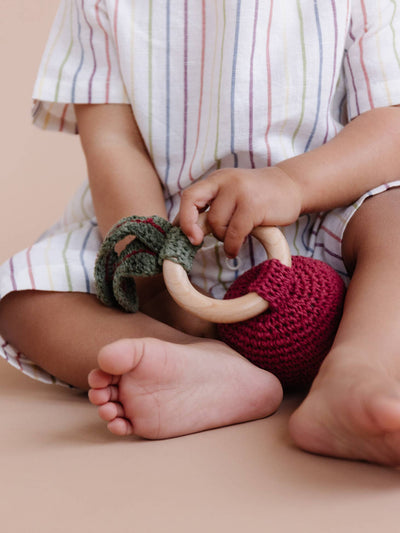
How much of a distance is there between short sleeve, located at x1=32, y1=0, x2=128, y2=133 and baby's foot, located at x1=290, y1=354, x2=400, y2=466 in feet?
1.74

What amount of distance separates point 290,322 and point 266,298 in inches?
1.3

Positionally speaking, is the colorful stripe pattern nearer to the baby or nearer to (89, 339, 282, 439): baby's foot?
the baby

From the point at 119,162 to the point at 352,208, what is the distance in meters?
0.30

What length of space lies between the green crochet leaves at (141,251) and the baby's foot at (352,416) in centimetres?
19

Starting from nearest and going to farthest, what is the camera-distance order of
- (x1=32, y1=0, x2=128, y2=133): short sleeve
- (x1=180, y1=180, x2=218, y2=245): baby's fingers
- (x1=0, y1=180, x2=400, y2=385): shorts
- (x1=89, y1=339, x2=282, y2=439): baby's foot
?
(x1=89, y1=339, x2=282, y2=439): baby's foot → (x1=180, y1=180, x2=218, y2=245): baby's fingers → (x1=0, y1=180, x2=400, y2=385): shorts → (x1=32, y1=0, x2=128, y2=133): short sleeve

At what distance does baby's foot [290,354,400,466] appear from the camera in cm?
44

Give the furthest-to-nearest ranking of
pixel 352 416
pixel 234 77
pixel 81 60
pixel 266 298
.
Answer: pixel 81 60 → pixel 234 77 → pixel 266 298 → pixel 352 416

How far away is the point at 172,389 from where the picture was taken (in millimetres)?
556

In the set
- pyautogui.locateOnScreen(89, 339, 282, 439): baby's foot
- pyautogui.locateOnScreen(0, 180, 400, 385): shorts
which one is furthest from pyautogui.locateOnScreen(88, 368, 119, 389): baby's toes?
pyautogui.locateOnScreen(0, 180, 400, 385): shorts

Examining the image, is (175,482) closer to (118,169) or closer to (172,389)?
(172,389)

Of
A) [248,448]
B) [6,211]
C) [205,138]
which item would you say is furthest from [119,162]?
[6,211]

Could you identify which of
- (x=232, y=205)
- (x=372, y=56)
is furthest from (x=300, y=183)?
(x=372, y=56)

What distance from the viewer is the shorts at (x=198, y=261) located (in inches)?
29.4

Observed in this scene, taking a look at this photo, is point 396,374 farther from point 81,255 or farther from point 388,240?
point 81,255
